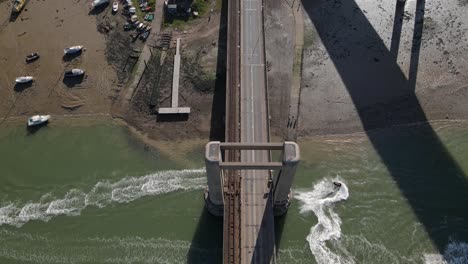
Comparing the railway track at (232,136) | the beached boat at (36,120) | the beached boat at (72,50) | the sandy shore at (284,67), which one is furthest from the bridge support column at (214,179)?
the beached boat at (72,50)

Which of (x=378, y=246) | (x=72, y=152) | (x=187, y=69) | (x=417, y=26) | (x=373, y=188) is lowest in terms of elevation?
(x=378, y=246)

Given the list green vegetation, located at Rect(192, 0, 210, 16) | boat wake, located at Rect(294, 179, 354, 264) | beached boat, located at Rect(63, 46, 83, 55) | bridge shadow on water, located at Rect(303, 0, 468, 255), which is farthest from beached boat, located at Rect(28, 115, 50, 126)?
bridge shadow on water, located at Rect(303, 0, 468, 255)

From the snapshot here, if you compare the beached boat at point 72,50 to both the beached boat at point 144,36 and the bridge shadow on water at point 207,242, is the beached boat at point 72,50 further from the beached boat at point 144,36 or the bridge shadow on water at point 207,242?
the bridge shadow on water at point 207,242

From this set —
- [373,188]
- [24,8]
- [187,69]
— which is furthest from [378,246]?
[24,8]

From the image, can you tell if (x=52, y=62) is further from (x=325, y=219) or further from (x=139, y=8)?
(x=325, y=219)

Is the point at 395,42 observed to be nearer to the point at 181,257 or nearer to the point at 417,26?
the point at 417,26

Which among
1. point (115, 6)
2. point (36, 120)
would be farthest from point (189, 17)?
point (36, 120)
